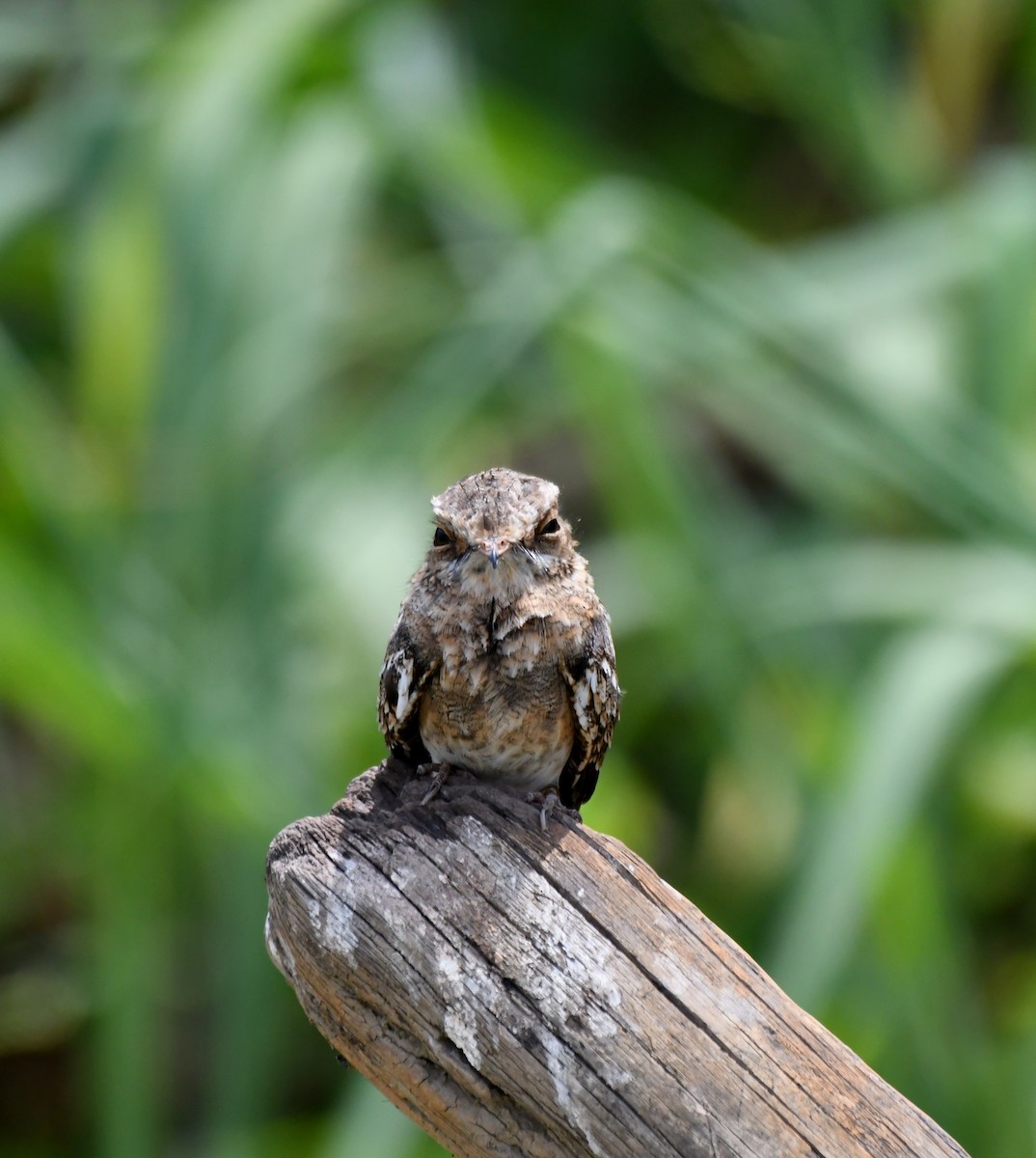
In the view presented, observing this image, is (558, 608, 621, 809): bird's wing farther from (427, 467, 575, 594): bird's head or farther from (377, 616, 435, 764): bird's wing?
(377, 616, 435, 764): bird's wing

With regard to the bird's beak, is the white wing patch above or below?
below

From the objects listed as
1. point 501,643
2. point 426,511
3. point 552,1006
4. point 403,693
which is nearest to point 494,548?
point 501,643

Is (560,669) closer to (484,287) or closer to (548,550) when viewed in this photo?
(548,550)

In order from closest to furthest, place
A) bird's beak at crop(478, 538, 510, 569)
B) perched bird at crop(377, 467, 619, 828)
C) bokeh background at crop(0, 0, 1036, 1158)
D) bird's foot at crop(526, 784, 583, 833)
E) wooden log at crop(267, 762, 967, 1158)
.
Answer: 1. wooden log at crop(267, 762, 967, 1158)
2. bird's foot at crop(526, 784, 583, 833)
3. bird's beak at crop(478, 538, 510, 569)
4. perched bird at crop(377, 467, 619, 828)
5. bokeh background at crop(0, 0, 1036, 1158)

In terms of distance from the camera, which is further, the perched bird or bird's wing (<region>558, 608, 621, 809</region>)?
bird's wing (<region>558, 608, 621, 809</region>)

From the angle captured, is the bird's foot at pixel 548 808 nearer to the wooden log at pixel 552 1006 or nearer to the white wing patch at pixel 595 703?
the wooden log at pixel 552 1006

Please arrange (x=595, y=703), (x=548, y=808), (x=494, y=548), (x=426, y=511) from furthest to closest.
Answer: (x=426, y=511), (x=595, y=703), (x=494, y=548), (x=548, y=808)

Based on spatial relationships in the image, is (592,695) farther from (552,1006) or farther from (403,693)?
(552,1006)

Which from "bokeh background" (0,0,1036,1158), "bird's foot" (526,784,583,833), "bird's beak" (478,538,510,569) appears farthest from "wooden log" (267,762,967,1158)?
"bokeh background" (0,0,1036,1158)
